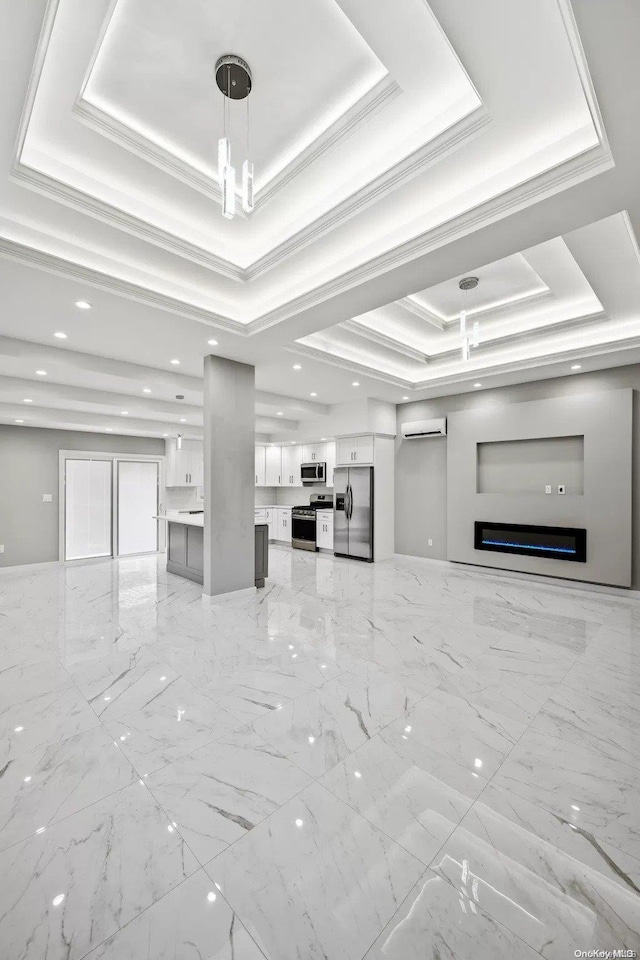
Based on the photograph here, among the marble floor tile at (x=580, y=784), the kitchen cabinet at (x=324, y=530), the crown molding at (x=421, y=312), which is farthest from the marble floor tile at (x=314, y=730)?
the kitchen cabinet at (x=324, y=530)

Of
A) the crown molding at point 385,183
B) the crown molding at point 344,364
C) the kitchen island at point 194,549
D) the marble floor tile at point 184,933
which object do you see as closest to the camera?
the marble floor tile at point 184,933

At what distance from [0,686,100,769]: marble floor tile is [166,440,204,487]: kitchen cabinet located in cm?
633

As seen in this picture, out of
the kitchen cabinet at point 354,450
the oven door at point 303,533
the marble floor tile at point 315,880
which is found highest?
the kitchen cabinet at point 354,450

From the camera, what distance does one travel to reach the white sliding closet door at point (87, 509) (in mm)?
7824

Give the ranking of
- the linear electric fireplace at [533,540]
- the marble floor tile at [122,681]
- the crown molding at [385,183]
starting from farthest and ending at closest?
the linear electric fireplace at [533,540], the marble floor tile at [122,681], the crown molding at [385,183]

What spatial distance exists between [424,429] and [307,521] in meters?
3.28

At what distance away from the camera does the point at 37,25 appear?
1.52 m

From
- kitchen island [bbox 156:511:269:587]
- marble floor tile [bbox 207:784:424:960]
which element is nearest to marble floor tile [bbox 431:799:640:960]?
marble floor tile [bbox 207:784:424:960]

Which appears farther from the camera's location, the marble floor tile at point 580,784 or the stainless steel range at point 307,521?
the stainless steel range at point 307,521

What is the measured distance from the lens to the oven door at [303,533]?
28.4 feet

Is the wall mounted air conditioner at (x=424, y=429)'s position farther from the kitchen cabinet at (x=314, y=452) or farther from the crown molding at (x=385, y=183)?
the crown molding at (x=385, y=183)

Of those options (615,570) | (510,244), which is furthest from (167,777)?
(615,570)

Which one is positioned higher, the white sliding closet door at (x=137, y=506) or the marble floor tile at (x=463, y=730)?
the white sliding closet door at (x=137, y=506)

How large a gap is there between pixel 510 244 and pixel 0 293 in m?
3.79
